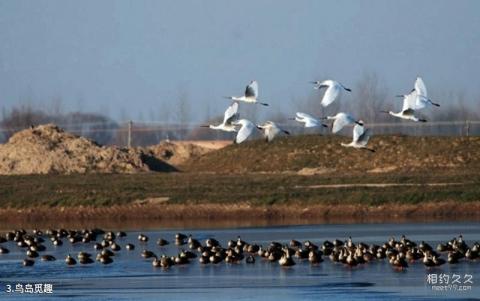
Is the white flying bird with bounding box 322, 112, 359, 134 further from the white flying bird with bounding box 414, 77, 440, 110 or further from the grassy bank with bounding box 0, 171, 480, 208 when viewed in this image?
the grassy bank with bounding box 0, 171, 480, 208

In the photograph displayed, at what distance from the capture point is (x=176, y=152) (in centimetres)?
8531

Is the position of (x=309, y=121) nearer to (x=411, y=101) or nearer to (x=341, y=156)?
(x=411, y=101)

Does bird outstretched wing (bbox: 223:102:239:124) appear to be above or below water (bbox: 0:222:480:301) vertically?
above

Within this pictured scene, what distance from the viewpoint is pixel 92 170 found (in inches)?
2813

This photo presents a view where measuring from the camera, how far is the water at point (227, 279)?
2716cm

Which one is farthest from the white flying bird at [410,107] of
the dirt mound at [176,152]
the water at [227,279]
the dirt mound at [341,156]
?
the dirt mound at [176,152]

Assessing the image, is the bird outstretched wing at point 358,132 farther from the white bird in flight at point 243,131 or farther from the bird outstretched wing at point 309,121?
the white bird in flight at point 243,131

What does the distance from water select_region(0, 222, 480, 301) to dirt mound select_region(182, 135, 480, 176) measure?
26878 millimetres

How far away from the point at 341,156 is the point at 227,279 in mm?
40400

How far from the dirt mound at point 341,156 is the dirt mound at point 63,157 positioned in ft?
14.1

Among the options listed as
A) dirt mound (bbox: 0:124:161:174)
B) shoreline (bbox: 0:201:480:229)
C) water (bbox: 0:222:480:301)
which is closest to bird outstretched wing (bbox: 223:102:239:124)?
water (bbox: 0:222:480:301)

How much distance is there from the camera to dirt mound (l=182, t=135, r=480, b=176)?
218 ft

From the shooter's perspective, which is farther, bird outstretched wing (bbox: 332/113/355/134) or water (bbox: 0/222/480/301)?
bird outstretched wing (bbox: 332/113/355/134)

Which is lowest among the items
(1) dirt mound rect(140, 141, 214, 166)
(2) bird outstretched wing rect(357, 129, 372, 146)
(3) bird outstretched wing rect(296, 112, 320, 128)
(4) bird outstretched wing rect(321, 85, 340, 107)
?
(2) bird outstretched wing rect(357, 129, 372, 146)
